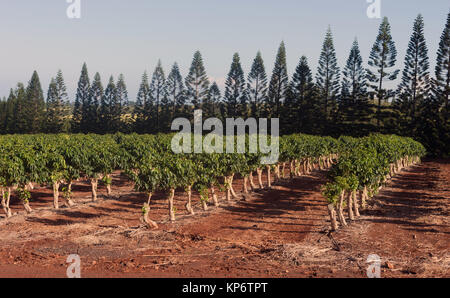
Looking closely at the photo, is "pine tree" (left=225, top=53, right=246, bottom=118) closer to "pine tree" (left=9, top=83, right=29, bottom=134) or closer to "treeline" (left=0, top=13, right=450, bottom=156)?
"treeline" (left=0, top=13, right=450, bottom=156)

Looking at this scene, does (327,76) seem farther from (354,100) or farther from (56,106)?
(56,106)

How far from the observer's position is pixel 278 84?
61.9m

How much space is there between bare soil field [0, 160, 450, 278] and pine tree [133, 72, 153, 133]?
52.6 m

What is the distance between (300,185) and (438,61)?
38410mm

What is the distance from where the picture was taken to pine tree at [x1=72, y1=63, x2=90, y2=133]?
73688 millimetres

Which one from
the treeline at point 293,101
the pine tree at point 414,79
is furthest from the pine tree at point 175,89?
the pine tree at point 414,79

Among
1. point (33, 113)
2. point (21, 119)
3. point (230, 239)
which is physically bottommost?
point (230, 239)

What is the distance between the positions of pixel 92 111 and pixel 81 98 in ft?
11.5

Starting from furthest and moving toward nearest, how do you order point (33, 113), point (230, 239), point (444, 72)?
point (33, 113)
point (444, 72)
point (230, 239)

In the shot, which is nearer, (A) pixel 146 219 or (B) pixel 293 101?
(A) pixel 146 219

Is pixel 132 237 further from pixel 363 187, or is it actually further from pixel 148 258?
pixel 363 187

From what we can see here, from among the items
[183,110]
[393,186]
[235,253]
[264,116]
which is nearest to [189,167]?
[235,253]

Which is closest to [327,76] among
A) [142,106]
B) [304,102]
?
[304,102]

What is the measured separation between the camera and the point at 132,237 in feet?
42.1
